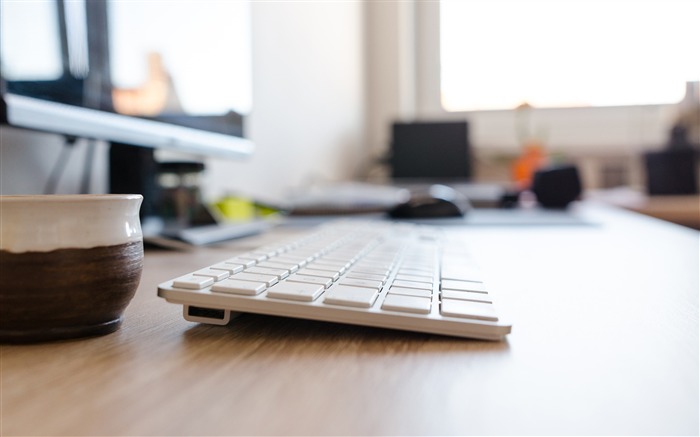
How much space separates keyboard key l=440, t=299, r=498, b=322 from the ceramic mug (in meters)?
0.17

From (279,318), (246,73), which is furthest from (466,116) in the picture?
(279,318)

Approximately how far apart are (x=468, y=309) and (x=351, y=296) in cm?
6

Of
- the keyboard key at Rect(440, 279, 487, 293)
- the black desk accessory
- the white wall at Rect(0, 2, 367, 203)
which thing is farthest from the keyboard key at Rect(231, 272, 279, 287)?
the black desk accessory

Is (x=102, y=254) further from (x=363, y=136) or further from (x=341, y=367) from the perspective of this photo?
(x=363, y=136)

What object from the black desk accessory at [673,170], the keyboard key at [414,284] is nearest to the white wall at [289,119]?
the keyboard key at [414,284]

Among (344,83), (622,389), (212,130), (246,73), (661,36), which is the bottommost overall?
(622,389)

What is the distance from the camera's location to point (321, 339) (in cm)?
31

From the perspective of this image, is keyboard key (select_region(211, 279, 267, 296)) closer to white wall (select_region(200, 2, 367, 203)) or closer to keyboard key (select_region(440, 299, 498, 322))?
keyboard key (select_region(440, 299, 498, 322))

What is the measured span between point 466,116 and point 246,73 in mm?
1931

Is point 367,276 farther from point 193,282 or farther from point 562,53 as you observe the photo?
point 562,53

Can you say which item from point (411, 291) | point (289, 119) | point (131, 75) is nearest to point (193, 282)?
point (411, 291)

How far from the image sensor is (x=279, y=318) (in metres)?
0.35

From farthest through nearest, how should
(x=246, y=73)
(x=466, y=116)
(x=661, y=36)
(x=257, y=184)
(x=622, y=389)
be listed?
(x=466, y=116) → (x=661, y=36) → (x=257, y=184) → (x=246, y=73) → (x=622, y=389)

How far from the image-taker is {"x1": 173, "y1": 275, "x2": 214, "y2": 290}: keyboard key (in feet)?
1.06
